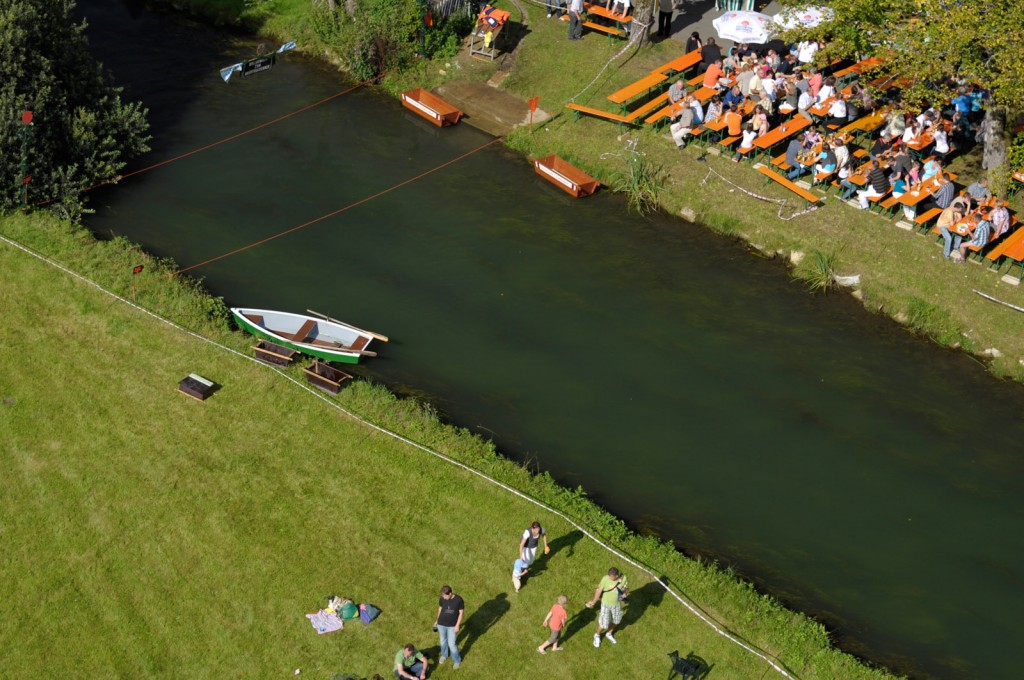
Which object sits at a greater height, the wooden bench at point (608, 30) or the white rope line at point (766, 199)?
the wooden bench at point (608, 30)

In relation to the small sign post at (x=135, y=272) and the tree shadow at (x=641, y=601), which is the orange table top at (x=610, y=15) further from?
the tree shadow at (x=641, y=601)

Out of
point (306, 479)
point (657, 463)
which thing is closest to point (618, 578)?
point (657, 463)

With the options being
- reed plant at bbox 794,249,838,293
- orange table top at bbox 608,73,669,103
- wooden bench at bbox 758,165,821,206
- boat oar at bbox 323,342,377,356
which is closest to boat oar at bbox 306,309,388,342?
boat oar at bbox 323,342,377,356

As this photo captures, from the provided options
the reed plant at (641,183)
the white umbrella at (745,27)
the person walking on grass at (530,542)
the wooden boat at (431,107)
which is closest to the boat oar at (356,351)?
the person walking on grass at (530,542)

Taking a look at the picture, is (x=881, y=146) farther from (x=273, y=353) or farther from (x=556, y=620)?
(x=556, y=620)

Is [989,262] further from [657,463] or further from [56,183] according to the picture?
[56,183]
